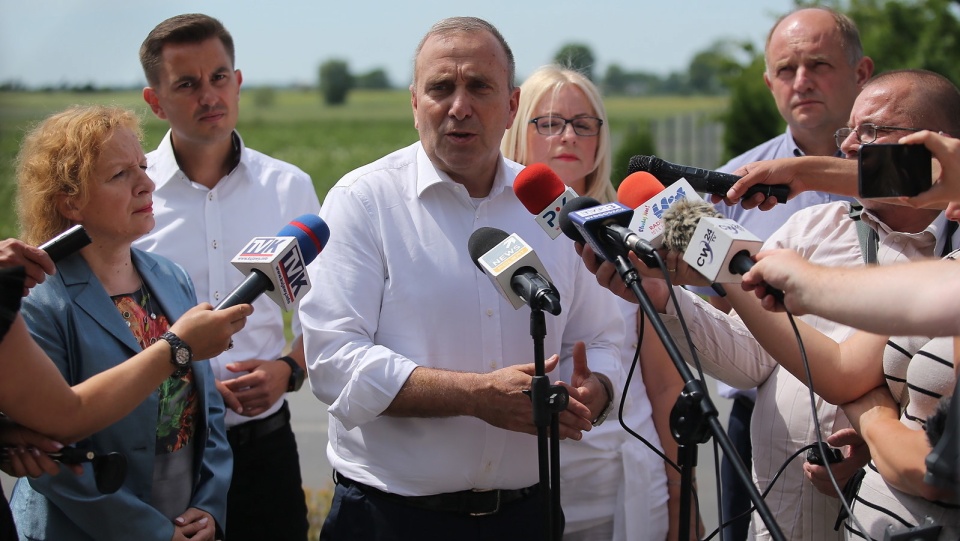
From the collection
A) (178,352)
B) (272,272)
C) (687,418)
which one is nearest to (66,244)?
(178,352)

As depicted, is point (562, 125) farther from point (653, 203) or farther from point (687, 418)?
point (687, 418)

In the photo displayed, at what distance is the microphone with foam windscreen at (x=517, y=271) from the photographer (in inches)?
93.2

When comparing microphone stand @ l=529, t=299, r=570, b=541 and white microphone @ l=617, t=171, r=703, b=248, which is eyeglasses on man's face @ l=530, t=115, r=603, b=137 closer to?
white microphone @ l=617, t=171, r=703, b=248

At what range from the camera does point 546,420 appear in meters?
2.40

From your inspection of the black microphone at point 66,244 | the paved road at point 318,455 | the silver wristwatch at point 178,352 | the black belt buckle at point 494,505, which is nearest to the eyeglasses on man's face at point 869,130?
the black belt buckle at point 494,505

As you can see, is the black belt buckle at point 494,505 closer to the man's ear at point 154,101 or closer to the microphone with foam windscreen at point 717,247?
the microphone with foam windscreen at point 717,247

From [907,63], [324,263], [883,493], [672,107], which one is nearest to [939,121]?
[883,493]

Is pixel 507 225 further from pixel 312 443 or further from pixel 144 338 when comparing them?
pixel 312 443

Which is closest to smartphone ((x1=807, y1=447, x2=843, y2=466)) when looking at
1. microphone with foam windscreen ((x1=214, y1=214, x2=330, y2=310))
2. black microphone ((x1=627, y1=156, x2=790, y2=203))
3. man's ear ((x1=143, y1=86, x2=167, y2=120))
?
black microphone ((x1=627, y1=156, x2=790, y2=203))

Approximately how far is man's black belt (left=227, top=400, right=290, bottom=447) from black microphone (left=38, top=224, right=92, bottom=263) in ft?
5.22

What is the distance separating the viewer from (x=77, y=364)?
2820mm

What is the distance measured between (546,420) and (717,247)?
0.61 meters

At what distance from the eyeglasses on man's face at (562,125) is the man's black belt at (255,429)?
5.52ft

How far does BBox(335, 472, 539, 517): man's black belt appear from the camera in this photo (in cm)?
301
